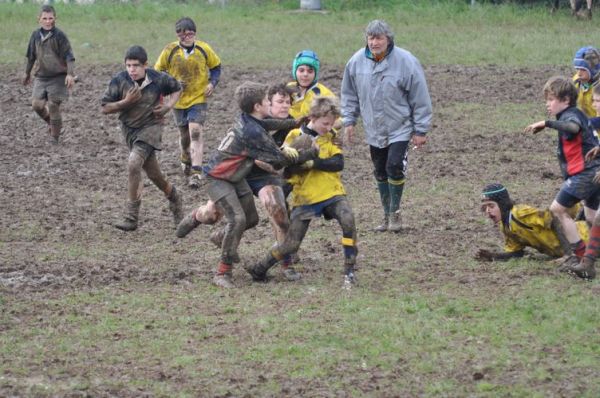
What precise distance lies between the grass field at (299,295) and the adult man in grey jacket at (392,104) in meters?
0.71

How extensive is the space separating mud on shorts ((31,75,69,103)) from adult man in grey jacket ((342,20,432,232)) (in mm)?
6236

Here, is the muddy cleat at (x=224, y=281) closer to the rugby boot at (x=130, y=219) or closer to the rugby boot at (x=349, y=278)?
the rugby boot at (x=349, y=278)

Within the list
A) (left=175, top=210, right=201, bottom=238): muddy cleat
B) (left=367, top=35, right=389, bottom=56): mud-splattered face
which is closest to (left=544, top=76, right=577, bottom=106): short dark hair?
(left=367, top=35, right=389, bottom=56): mud-splattered face

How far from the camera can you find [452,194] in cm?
1437

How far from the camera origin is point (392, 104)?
12.4m

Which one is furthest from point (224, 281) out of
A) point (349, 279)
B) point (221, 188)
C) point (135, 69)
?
point (135, 69)

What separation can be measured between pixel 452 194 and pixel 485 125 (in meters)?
4.16

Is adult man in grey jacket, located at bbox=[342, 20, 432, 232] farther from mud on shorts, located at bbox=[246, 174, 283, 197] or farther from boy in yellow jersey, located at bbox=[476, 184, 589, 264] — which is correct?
mud on shorts, located at bbox=[246, 174, 283, 197]

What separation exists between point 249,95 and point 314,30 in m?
16.7

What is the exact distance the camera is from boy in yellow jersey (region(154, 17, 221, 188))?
594 inches

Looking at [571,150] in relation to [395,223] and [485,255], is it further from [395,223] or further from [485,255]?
[395,223]

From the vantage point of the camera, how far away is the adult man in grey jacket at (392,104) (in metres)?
12.4

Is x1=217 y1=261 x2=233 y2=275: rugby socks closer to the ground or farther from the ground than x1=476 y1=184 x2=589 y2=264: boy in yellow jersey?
closer to the ground

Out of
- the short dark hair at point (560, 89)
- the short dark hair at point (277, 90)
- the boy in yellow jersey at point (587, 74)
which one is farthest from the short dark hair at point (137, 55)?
the boy in yellow jersey at point (587, 74)
